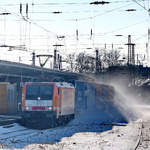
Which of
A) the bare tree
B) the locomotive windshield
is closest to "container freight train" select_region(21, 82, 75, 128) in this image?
the locomotive windshield

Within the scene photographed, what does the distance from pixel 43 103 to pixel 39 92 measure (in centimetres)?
73

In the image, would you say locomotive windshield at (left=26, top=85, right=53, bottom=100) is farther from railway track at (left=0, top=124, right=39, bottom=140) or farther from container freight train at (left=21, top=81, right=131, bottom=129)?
railway track at (left=0, top=124, right=39, bottom=140)

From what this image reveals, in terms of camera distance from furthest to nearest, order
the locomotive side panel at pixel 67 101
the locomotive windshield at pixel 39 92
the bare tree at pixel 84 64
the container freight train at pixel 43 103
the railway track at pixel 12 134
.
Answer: the bare tree at pixel 84 64 < the locomotive side panel at pixel 67 101 < the locomotive windshield at pixel 39 92 < the container freight train at pixel 43 103 < the railway track at pixel 12 134

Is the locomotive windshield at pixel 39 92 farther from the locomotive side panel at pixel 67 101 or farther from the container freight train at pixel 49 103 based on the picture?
the locomotive side panel at pixel 67 101

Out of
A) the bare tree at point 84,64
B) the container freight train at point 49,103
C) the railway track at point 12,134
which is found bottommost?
Result: the railway track at point 12,134

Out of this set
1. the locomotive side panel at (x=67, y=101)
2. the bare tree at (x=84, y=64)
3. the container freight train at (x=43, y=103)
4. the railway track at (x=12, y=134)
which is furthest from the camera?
the bare tree at (x=84, y=64)

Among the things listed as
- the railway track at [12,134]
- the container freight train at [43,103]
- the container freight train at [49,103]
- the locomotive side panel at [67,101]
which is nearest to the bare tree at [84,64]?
the container freight train at [49,103]

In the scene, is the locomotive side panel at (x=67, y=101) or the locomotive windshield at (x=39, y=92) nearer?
the locomotive windshield at (x=39, y=92)

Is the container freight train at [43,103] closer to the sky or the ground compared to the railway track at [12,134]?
closer to the sky

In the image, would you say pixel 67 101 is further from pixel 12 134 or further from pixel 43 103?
pixel 12 134

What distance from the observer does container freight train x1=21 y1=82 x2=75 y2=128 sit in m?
22.3

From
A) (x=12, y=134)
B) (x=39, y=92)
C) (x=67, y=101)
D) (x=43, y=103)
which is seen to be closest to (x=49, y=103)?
(x=43, y=103)

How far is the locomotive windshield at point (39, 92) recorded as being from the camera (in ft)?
74.1

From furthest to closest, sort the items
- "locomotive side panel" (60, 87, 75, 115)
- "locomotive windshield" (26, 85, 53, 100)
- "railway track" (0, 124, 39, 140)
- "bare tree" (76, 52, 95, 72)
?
"bare tree" (76, 52, 95, 72)
"locomotive side panel" (60, 87, 75, 115)
"locomotive windshield" (26, 85, 53, 100)
"railway track" (0, 124, 39, 140)
